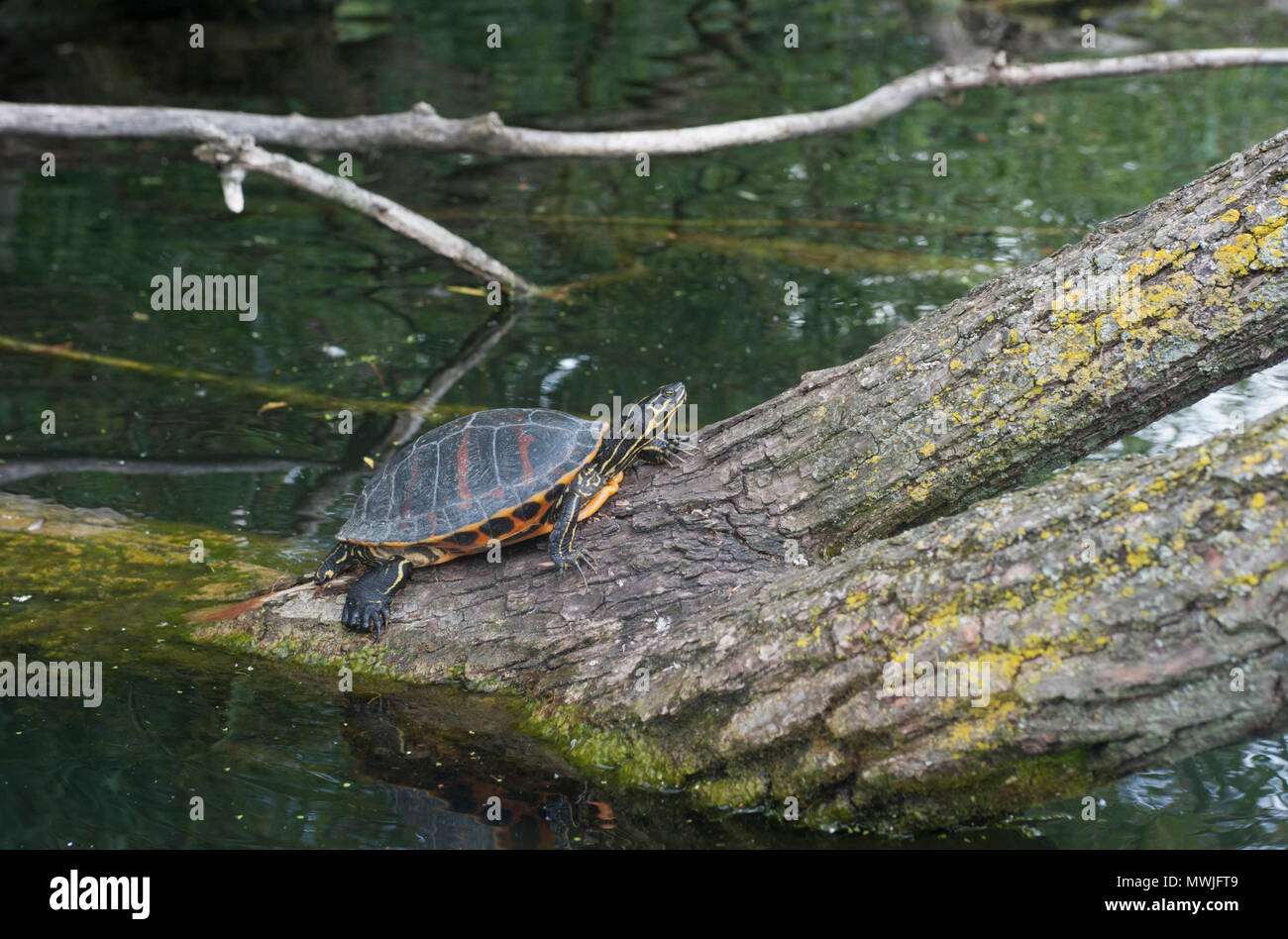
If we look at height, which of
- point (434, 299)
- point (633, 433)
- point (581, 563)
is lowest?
point (581, 563)

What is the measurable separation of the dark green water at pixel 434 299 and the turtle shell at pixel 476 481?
63cm

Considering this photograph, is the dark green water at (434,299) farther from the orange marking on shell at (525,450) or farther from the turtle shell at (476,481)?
the orange marking on shell at (525,450)

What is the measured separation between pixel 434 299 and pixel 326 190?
1.80 meters

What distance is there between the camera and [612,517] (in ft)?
14.2

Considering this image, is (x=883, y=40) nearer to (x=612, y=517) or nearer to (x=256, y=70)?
(x=256, y=70)

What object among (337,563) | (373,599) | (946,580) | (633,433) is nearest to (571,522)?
(633,433)

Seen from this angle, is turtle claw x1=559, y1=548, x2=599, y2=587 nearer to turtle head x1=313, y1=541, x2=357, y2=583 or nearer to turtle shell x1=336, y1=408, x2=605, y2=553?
turtle shell x1=336, y1=408, x2=605, y2=553

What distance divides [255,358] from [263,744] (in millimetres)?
4524

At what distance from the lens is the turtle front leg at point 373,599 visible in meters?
4.26

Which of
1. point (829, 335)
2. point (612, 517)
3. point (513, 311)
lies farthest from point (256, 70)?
point (612, 517)

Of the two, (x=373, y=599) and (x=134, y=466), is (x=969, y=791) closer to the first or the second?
(x=373, y=599)

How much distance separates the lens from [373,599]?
4254 mm

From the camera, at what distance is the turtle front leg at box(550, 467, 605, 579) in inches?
163

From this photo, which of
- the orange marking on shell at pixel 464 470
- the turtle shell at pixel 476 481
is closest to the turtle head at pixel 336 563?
the turtle shell at pixel 476 481
